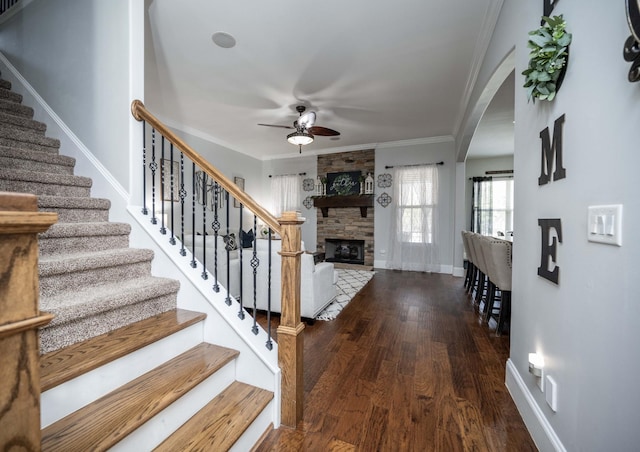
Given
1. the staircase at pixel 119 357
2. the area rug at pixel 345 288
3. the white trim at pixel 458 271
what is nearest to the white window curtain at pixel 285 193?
the area rug at pixel 345 288

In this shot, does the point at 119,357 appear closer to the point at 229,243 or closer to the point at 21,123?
the point at 229,243

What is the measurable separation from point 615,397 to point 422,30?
3.02 m

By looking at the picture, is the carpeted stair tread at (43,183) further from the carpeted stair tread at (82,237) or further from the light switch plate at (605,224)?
the light switch plate at (605,224)

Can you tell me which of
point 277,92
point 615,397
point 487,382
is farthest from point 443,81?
point 615,397

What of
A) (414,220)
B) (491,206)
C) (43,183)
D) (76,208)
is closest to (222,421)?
(76,208)

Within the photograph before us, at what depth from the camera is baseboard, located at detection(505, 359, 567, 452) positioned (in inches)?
50.7

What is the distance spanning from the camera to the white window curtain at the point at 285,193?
732 cm

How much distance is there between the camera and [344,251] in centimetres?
701

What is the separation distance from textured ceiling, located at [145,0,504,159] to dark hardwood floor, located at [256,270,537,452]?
117 inches

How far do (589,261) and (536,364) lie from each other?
722 millimetres

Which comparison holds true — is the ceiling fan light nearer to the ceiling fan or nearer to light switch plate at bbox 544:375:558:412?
the ceiling fan

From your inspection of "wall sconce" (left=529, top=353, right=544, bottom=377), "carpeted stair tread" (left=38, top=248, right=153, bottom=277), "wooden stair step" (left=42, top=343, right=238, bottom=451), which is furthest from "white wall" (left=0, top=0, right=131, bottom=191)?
"wall sconce" (left=529, top=353, right=544, bottom=377)

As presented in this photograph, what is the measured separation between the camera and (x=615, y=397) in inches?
34.9

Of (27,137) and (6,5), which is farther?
(6,5)
